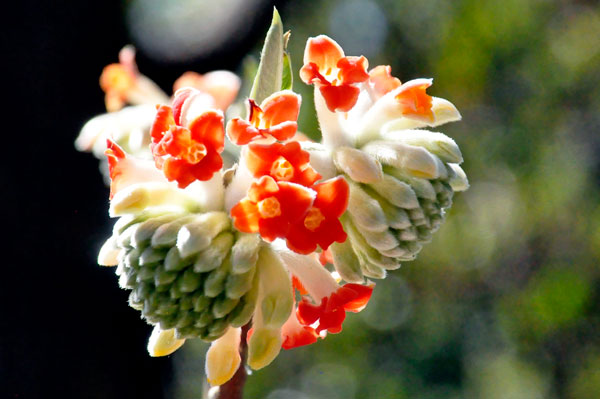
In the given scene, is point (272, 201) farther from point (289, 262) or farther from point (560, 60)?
point (560, 60)

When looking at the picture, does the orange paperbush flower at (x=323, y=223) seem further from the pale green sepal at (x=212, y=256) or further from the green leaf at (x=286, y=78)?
the green leaf at (x=286, y=78)

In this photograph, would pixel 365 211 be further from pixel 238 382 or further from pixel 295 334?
pixel 238 382

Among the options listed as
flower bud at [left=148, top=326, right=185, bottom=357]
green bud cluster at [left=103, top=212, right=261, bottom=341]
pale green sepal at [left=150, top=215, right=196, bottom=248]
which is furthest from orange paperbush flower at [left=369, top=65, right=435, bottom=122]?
flower bud at [left=148, top=326, right=185, bottom=357]

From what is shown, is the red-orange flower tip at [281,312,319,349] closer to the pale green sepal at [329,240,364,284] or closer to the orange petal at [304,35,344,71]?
the pale green sepal at [329,240,364,284]

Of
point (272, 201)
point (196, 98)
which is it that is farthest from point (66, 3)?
point (272, 201)

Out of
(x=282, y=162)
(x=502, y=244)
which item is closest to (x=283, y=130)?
(x=282, y=162)

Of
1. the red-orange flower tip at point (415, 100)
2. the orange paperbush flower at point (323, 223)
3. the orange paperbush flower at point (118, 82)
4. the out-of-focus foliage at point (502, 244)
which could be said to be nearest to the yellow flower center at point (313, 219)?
the orange paperbush flower at point (323, 223)

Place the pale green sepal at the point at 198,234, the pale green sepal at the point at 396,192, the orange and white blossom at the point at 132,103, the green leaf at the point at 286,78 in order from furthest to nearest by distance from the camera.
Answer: the orange and white blossom at the point at 132,103, the green leaf at the point at 286,78, the pale green sepal at the point at 396,192, the pale green sepal at the point at 198,234
